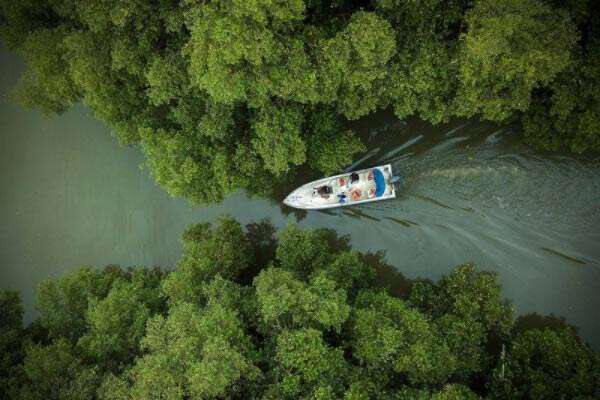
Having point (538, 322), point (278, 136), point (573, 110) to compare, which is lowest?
point (538, 322)

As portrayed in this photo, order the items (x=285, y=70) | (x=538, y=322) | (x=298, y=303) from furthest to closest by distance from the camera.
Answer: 1. (x=538, y=322)
2. (x=298, y=303)
3. (x=285, y=70)

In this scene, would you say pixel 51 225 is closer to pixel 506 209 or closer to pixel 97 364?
pixel 97 364

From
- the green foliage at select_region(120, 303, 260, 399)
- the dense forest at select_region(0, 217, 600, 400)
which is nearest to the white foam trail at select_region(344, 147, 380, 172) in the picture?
the dense forest at select_region(0, 217, 600, 400)

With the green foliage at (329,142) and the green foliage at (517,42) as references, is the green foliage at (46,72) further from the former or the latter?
the green foliage at (517,42)

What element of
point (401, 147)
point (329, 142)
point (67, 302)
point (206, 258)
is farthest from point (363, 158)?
point (67, 302)

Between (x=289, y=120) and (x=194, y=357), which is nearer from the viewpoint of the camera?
(x=194, y=357)

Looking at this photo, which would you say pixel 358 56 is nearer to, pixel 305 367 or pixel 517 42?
pixel 517 42

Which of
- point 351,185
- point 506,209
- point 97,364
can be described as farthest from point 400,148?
point 97,364

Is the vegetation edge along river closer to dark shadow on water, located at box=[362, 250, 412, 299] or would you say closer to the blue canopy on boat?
dark shadow on water, located at box=[362, 250, 412, 299]
